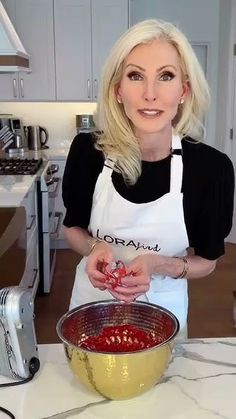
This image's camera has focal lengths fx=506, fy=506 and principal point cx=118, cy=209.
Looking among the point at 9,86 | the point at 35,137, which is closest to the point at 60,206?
the point at 35,137

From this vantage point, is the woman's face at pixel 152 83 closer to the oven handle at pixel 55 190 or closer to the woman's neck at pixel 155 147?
the woman's neck at pixel 155 147

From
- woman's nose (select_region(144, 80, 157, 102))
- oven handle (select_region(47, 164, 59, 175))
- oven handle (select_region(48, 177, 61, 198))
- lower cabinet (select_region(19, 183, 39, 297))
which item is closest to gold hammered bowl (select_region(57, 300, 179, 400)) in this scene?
woman's nose (select_region(144, 80, 157, 102))

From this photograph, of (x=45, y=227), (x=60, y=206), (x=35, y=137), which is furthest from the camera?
(x=35, y=137)

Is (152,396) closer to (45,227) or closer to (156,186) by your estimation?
(156,186)

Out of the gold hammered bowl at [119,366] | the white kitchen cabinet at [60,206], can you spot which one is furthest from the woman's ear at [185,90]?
the white kitchen cabinet at [60,206]

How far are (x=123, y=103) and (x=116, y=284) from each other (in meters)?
0.47

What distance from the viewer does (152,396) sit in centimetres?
98

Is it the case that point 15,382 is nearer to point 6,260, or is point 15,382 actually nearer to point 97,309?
point 97,309

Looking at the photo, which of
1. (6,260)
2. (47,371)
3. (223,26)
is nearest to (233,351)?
(47,371)

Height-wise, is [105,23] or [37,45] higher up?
[105,23]

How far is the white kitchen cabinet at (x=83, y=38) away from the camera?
451 cm

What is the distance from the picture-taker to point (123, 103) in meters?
1.27

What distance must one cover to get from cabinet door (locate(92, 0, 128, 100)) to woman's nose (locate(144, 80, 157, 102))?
11.5 feet

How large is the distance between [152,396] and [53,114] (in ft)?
14.0
